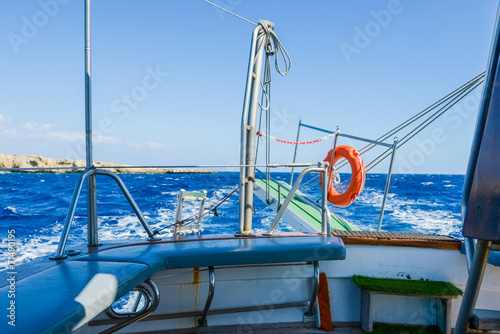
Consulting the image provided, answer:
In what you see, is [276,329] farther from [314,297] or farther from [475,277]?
[475,277]

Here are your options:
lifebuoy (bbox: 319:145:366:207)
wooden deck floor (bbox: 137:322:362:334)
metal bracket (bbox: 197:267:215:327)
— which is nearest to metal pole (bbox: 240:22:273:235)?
metal bracket (bbox: 197:267:215:327)

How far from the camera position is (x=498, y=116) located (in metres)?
0.49

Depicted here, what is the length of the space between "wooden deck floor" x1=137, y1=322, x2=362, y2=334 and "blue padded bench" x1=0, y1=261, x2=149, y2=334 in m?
0.91

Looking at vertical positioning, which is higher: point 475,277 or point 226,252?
point 475,277

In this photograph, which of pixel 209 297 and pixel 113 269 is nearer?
pixel 113 269

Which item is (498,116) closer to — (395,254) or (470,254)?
(470,254)

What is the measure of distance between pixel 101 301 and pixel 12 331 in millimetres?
326

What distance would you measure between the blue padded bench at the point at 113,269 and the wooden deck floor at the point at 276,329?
62cm

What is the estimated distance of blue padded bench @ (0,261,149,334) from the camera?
1.10 m

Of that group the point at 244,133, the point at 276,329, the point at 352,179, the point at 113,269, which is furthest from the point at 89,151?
the point at 352,179

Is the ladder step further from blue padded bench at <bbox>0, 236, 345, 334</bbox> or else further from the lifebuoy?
the lifebuoy

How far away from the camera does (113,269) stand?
160 centimetres

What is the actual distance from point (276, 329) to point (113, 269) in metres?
1.35

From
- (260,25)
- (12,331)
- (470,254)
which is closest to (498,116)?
(470,254)
